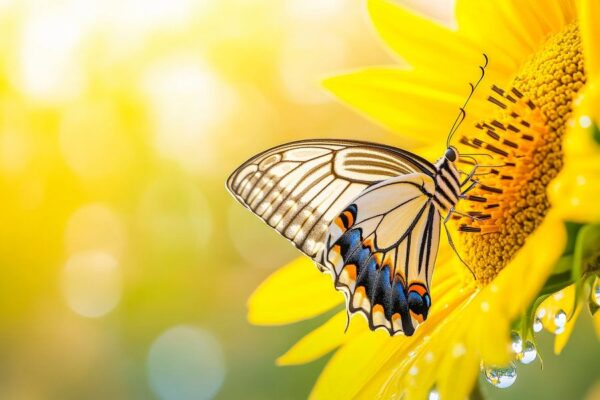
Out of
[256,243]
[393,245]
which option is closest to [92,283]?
[256,243]

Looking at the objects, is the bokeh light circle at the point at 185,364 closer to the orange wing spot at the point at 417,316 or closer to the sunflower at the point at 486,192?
the sunflower at the point at 486,192

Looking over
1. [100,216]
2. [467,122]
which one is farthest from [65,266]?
[467,122]

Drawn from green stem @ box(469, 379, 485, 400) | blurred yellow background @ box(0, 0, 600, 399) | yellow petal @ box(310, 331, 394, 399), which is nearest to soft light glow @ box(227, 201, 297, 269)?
blurred yellow background @ box(0, 0, 600, 399)

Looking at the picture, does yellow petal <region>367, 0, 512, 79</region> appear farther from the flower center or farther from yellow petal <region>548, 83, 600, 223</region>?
yellow petal <region>548, 83, 600, 223</region>

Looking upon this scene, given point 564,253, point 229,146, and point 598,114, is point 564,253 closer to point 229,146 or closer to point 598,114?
point 598,114

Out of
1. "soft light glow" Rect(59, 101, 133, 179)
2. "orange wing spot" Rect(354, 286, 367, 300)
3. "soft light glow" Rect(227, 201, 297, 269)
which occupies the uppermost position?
"soft light glow" Rect(59, 101, 133, 179)

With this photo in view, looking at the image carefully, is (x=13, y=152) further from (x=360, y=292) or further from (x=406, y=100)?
(x=360, y=292)
